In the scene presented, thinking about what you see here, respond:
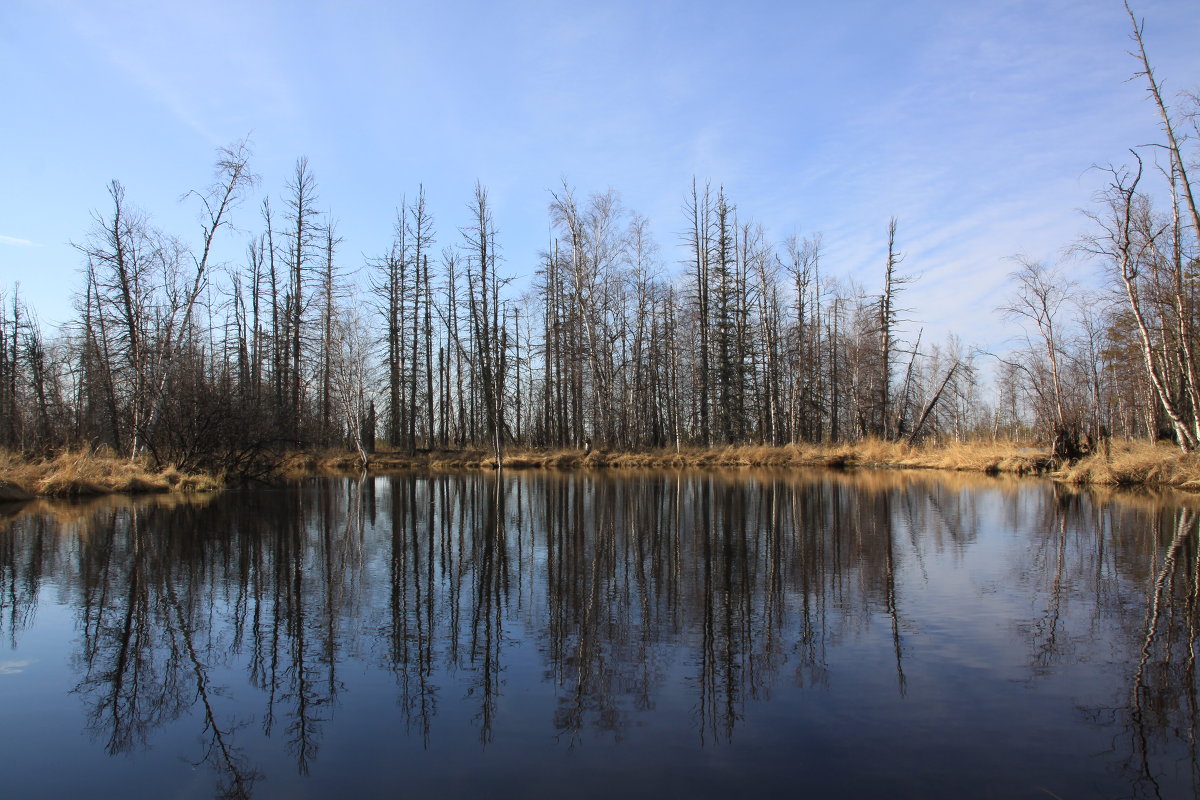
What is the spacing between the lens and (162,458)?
72.9 feet

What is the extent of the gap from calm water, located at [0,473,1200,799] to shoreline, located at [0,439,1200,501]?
8919 millimetres

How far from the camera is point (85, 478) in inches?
738

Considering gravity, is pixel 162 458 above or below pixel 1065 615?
above

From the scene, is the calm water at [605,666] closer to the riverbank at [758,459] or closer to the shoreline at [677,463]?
the shoreline at [677,463]

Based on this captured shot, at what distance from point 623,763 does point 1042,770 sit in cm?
219

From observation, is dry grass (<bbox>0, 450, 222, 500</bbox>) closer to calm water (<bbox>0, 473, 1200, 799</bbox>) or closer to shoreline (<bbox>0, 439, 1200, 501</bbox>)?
shoreline (<bbox>0, 439, 1200, 501</bbox>)

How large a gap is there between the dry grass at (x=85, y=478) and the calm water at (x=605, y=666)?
8406 millimetres

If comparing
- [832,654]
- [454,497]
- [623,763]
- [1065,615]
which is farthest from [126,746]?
[454,497]

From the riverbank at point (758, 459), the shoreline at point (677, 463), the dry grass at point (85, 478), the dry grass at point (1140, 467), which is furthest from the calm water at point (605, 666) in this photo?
the riverbank at point (758, 459)

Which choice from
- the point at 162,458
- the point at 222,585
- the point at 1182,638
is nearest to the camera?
the point at 1182,638

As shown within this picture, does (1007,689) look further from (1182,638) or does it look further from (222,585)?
(222,585)

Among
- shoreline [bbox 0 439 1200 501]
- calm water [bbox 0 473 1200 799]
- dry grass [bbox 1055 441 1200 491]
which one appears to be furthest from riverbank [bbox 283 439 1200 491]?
calm water [bbox 0 473 1200 799]

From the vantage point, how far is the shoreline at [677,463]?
18.5 meters

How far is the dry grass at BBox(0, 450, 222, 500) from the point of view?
17789 mm
